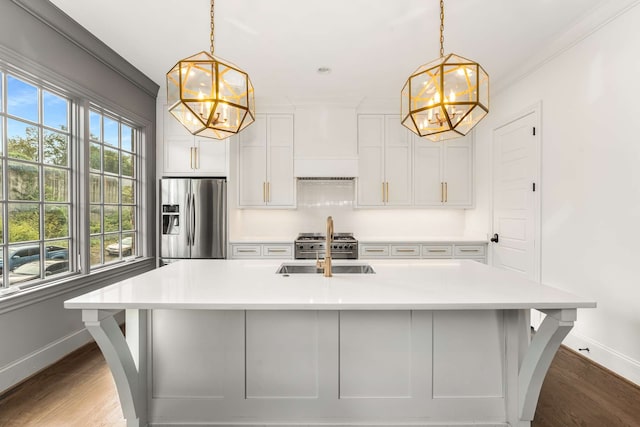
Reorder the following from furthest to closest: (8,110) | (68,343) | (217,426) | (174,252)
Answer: (174,252) < (68,343) < (8,110) < (217,426)

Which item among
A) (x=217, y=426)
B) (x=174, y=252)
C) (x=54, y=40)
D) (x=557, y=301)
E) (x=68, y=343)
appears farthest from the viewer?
(x=174, y=252)

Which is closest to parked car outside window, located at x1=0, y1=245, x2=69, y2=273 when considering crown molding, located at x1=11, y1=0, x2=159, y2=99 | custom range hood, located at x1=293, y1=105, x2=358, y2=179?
crown molding, located at x1=11, y1=0, x2=159, y2=99

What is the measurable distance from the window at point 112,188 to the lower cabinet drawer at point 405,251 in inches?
121

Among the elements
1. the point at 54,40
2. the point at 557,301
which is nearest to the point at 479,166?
the point at 557,301

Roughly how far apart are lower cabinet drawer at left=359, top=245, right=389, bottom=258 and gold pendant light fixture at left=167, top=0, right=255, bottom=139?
2684 mm

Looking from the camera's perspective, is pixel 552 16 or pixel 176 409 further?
pixel 552 16

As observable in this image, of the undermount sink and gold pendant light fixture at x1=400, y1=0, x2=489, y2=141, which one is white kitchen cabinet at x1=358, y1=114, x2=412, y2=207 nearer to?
the undermount sink

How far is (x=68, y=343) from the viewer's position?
2.63m

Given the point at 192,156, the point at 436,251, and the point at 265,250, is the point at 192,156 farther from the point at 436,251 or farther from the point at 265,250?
the point at 436,251

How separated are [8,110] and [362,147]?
11.1ft

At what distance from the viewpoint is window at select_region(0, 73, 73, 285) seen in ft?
7.20

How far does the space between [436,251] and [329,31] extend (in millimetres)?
2763

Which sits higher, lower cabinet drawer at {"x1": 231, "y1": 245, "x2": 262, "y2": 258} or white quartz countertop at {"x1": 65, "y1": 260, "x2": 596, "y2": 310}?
white quartz countertop at {"x1": 65, "y1": 260, "x2": 596, "y2": 310}

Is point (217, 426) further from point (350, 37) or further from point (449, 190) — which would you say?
point (449, 190)
